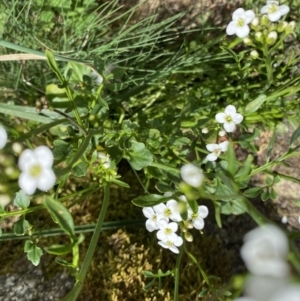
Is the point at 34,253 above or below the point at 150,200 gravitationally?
below

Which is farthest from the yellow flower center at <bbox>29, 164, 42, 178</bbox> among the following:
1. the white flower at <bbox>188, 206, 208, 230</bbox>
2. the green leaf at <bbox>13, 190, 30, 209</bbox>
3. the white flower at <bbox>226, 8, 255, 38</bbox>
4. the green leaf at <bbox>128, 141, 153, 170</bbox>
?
the white flower at <bbox>226, 8, 255, 38</bbox>

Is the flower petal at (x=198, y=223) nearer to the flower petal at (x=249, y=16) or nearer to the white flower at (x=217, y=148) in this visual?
the white flower at (x=217, y=148)

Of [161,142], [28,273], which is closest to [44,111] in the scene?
[161,142]

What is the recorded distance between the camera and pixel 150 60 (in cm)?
160

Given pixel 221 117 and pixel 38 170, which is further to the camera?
pixel 221 117

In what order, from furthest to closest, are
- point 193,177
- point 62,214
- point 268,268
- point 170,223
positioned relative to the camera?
point 170,223
point 193,177
point 62,214
point 268,268

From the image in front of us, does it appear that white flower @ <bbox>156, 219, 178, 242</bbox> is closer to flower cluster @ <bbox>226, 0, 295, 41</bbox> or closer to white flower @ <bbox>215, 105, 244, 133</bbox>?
white flower @ <bbox>215, 105, 244, 133</bbox>

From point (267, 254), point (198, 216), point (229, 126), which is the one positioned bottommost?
point (198, 216)

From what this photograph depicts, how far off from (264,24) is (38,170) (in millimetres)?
645

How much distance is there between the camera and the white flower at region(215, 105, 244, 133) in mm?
1278

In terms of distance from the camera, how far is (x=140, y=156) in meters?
1.15

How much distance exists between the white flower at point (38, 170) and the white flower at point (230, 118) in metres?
0.55

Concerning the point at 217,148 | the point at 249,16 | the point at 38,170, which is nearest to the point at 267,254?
the point at 38,170

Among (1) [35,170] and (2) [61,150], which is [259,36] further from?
(1) [35,170]
